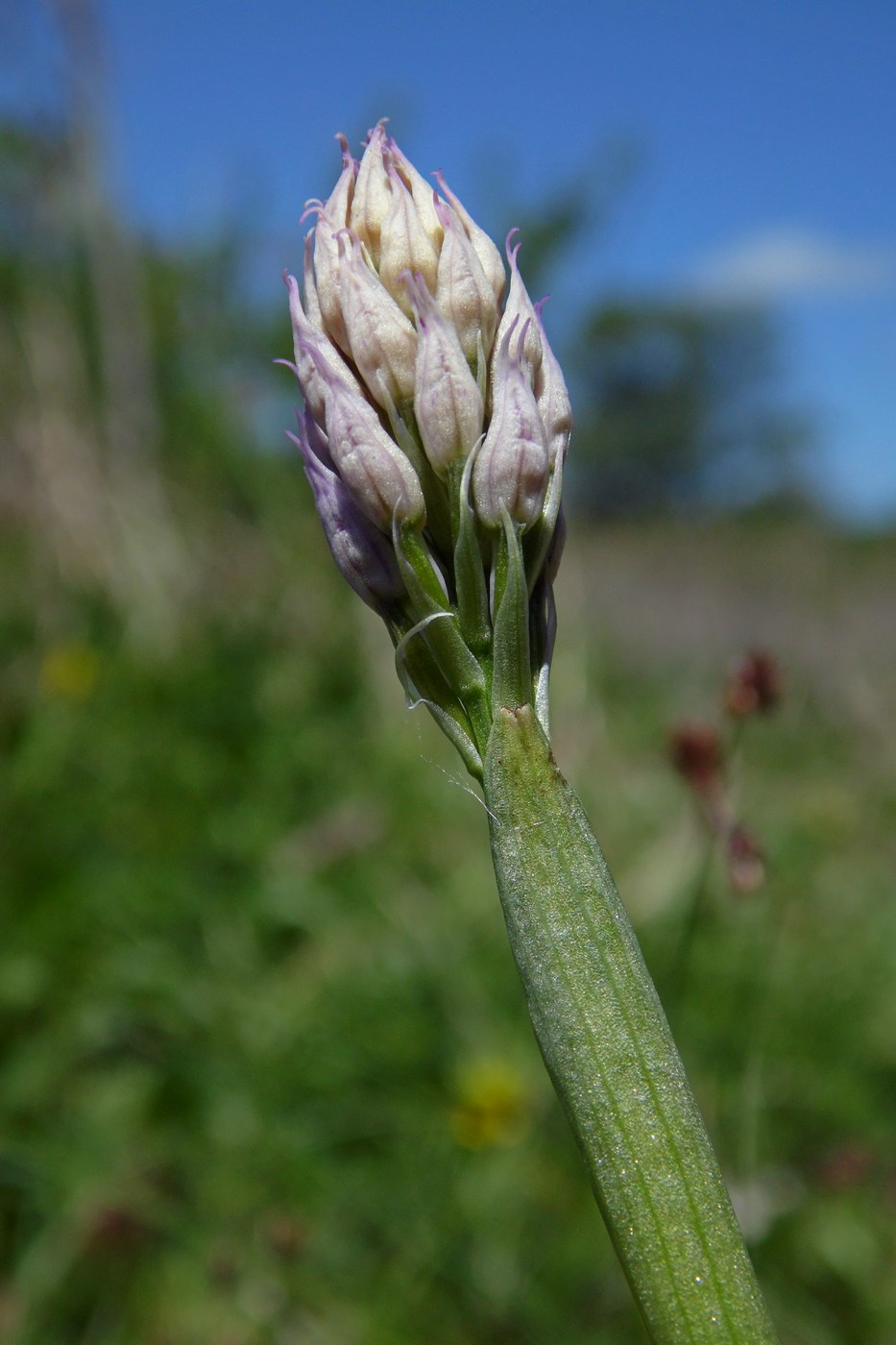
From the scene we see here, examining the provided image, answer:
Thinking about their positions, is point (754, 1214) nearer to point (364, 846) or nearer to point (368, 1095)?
point (368, 1095)

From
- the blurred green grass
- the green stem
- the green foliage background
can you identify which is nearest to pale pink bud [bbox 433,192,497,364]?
the green stem

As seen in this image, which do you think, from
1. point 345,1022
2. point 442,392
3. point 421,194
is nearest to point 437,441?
point 442,392

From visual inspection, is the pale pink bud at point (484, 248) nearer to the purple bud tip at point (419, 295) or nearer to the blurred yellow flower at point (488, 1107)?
the purple bud tip at point (419, 295)

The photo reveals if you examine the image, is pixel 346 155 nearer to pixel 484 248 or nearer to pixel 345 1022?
pixel 484 248

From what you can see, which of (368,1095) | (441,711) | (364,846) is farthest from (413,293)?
(364,846)

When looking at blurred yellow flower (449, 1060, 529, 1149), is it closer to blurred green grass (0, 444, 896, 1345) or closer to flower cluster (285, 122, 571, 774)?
blurred green grass (0, 444, 896, 1345)

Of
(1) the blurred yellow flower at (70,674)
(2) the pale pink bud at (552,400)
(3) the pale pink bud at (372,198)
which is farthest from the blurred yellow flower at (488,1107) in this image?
(1) the blurred yellow flower at (70,674)
